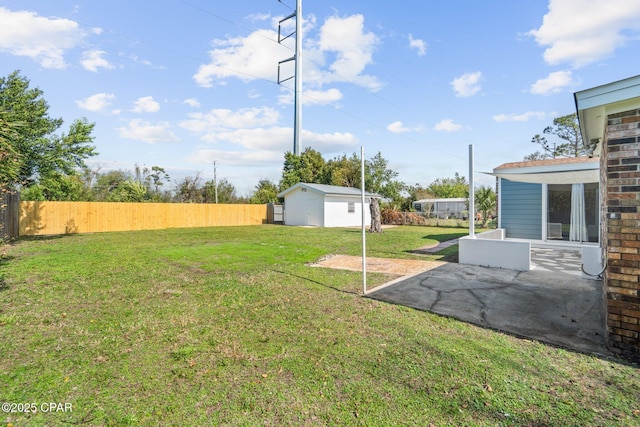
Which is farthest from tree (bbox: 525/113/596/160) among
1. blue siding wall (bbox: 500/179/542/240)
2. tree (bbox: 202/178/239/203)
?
tree (bbox: 202/178/239/203)

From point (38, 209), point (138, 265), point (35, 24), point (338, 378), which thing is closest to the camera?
point (338, 378)

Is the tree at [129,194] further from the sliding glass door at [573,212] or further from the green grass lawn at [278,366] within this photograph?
the sliding glass door at [573,212]

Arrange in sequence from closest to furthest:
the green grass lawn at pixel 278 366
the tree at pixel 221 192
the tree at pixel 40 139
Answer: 1. the green grass lawn at pixel 278 366
2. the tree at pixel 40 139
3. the tree at pixel 221 192

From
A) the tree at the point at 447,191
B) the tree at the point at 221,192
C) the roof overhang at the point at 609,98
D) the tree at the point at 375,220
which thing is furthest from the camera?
the tree at the point at 447,191

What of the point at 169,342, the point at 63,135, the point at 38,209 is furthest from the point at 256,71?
the point at 169,342

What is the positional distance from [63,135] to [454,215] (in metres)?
30.2

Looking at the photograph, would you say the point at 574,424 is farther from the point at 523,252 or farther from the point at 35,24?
the point at 35,24

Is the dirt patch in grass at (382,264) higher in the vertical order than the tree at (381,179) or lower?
lower

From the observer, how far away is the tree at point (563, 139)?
29.2 m

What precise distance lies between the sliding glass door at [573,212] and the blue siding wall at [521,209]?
1.18ft

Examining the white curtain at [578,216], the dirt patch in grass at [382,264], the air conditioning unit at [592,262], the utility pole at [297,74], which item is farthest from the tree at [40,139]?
the utility pole at [297,74]

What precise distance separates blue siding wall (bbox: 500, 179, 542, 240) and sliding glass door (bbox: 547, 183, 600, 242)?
1.18ft

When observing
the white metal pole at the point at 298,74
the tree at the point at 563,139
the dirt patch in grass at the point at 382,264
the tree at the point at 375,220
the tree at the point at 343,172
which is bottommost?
the dirt patch in grass at the point at 382,264

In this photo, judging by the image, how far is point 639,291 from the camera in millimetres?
3049
